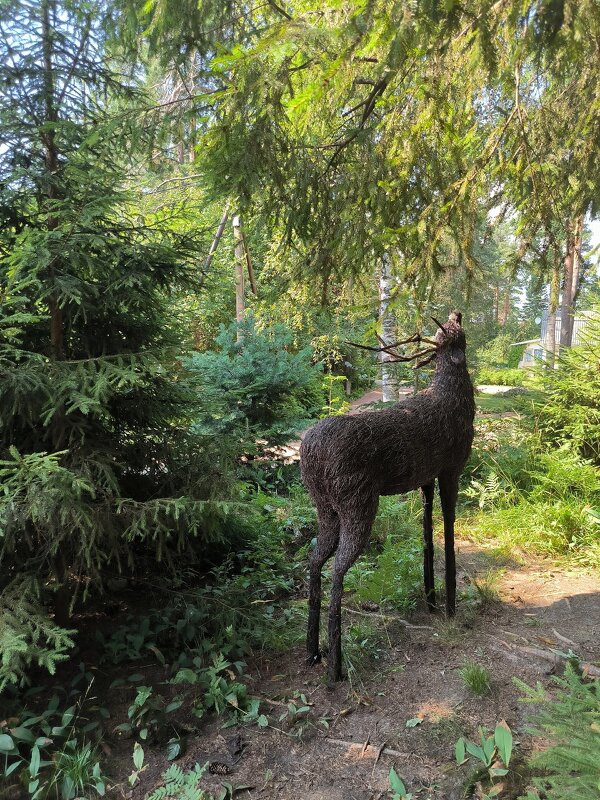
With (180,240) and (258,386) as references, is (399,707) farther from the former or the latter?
(258,386)

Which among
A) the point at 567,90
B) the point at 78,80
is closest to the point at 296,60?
the point at 78,80

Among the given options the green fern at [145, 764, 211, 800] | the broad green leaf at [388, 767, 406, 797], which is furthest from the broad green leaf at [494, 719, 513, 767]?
the green fern at [145, 764, 211, 800]

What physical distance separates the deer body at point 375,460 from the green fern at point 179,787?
85cm

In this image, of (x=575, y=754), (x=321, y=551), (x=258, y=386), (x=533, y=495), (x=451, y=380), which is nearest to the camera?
(x=575, y=754)

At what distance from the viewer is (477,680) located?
268 cm

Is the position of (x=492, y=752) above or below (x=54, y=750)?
above

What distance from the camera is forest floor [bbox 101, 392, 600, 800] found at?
2227mm

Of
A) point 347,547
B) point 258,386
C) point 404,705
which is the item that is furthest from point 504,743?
point 258,386

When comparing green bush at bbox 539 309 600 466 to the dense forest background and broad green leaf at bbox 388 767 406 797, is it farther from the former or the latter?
broad green leaf at bbox 388 767 406 797

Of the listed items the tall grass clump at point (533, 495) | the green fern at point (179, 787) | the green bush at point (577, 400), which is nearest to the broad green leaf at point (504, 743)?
the green fern at point (179, 787)

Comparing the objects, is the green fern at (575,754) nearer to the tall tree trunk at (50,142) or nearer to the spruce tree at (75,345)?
the spruce tree at (75,345)

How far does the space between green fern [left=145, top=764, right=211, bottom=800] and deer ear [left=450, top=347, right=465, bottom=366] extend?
2474 mm

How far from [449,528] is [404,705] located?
1.03 m

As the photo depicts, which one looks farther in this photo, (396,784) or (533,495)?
(533,495)
